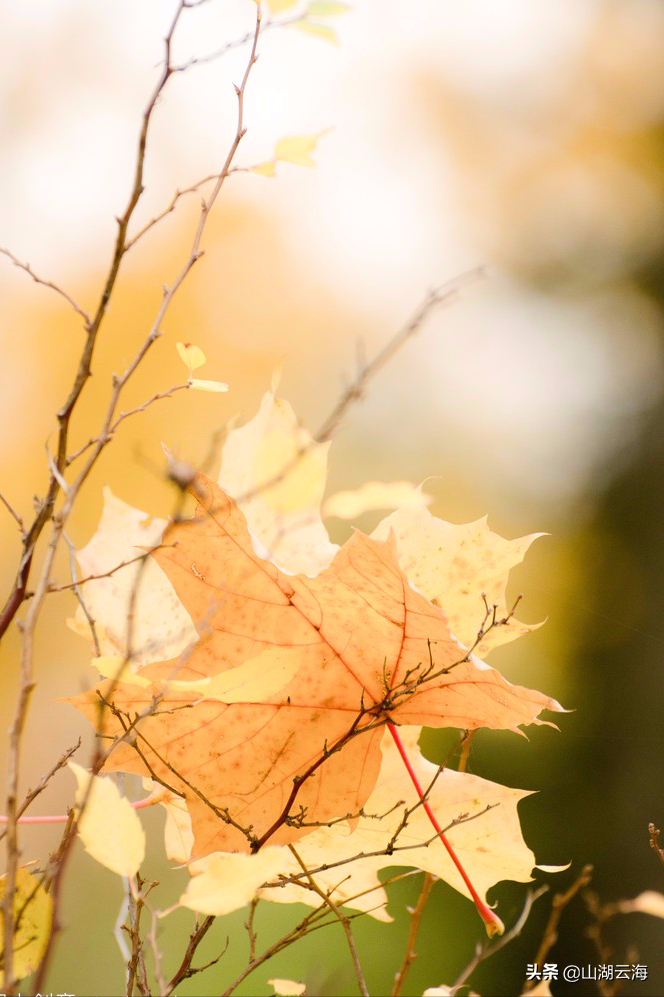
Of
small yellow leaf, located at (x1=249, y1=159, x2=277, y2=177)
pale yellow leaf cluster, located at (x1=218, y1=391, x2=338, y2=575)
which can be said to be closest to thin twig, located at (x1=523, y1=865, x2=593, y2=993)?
pale yellow leaf cluster, located at (x1=218, y1=391, x2=338, y2=575)

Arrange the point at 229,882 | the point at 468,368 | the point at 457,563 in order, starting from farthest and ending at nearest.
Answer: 1. the point at 468,368
2. the point at 457,563
3. the point at 229,882

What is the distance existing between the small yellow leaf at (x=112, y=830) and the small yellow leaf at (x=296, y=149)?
17 cm

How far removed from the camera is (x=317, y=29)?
215mm

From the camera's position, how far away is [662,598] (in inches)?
50.6

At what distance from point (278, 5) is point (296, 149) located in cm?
4

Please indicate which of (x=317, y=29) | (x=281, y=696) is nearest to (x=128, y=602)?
(x=281, y=696)

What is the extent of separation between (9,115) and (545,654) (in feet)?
6.69

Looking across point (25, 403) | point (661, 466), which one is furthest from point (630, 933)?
point (25, 403)

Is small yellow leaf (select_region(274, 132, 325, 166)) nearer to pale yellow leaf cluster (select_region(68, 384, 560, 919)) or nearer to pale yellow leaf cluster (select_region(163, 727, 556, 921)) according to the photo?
pale yellow leaf cluster (select_region(68, 384, 560, 919))

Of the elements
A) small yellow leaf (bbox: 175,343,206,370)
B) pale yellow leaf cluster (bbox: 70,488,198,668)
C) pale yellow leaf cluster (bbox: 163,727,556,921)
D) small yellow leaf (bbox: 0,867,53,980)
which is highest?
small yellow leaf (bbox: 175,343,206,370)

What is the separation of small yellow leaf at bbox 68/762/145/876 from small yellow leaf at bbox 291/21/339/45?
0.20 m

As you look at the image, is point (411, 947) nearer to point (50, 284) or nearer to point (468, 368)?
point (50, 284)

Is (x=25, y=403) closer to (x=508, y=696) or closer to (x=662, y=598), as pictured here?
(x=662, y=598)

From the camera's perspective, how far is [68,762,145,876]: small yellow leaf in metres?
0.14
